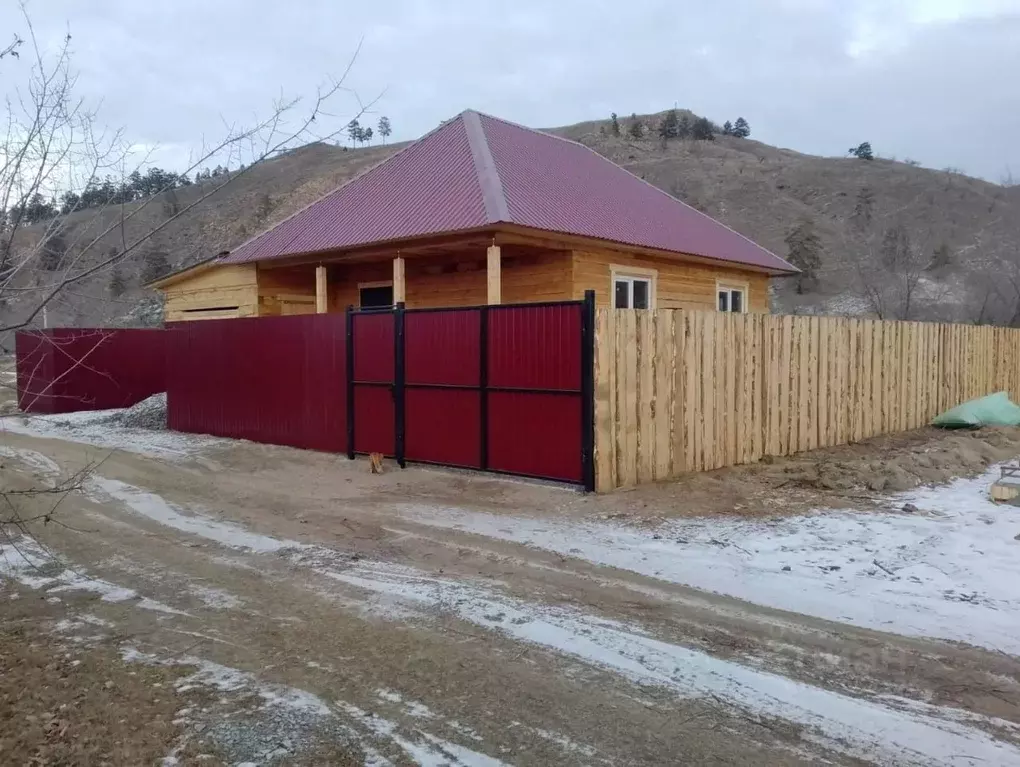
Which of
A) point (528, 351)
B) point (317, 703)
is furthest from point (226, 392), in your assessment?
point (317, 703)

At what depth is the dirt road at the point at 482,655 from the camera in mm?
3402

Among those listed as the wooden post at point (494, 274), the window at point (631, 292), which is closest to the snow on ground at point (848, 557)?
the wooden post at point (494, 274)

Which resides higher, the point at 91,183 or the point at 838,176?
the point at 838,176

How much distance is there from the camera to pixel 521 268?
13758mm

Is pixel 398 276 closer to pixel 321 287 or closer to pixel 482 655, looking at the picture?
pixel 321 287

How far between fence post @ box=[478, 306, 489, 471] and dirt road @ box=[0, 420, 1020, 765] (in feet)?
7.49

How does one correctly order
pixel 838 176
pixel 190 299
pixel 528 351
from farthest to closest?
pixel 838 176, pixel 190 299, pixel 528 351

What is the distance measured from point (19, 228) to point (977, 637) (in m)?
5.98

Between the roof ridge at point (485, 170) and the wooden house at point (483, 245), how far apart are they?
1.5 inches

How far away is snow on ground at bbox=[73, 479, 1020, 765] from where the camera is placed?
11.0ft

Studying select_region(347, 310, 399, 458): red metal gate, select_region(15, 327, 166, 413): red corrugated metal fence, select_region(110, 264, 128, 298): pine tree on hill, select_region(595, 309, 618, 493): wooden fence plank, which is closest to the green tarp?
select_region(595, 309, 618, 493): wooden fence plank

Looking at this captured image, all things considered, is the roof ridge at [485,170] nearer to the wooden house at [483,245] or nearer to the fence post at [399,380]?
the wooden house at [483,245]

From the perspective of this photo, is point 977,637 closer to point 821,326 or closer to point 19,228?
point 19,228

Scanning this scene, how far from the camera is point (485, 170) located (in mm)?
13977
